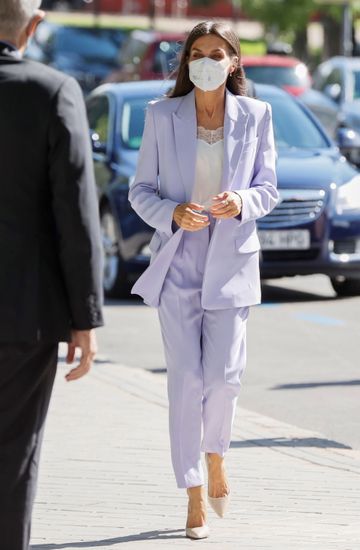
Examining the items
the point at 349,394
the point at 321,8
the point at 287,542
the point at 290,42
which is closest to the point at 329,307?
the point at 349,394

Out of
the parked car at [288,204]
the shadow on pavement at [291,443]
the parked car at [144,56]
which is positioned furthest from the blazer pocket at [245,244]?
the parked car at [144,56]

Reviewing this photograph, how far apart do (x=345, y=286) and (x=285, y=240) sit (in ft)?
3.55

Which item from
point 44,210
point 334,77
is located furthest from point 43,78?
point 334,77

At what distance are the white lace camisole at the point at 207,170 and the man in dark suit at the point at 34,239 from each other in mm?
1697

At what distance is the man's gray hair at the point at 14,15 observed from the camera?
14.5 feet

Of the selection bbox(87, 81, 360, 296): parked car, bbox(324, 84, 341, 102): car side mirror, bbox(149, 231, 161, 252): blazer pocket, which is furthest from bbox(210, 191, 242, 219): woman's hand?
bbox(324, 84, 341, 102): car side mirror

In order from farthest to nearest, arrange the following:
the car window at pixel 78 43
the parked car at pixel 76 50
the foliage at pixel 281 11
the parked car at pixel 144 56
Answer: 1. the foliage at pixel 281 11
2. the car window at pixel 78 43
3. the parked car at pixel 76 50
4. the parked car at pixel 144 56

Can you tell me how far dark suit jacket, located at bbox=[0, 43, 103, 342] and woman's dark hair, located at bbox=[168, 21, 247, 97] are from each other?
172 centimetres

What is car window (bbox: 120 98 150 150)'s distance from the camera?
14.5m

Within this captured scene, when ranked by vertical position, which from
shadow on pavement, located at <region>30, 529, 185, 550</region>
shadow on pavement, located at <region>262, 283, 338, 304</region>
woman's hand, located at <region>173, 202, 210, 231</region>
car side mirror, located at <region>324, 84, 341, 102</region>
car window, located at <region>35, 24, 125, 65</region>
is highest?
woman's hand, located at <region>173, 202, 210, 231</region>

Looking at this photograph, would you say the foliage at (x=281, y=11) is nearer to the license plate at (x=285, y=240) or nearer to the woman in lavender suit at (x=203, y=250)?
the license plate at (x=285, y=240)

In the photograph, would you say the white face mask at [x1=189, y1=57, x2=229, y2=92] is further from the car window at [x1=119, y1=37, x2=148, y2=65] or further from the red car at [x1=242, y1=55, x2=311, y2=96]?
the car window at [x1=119, y1=37, x2=148, y2=65]

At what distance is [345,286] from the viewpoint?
1431 centimetres

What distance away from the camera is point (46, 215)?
14.6 ft
